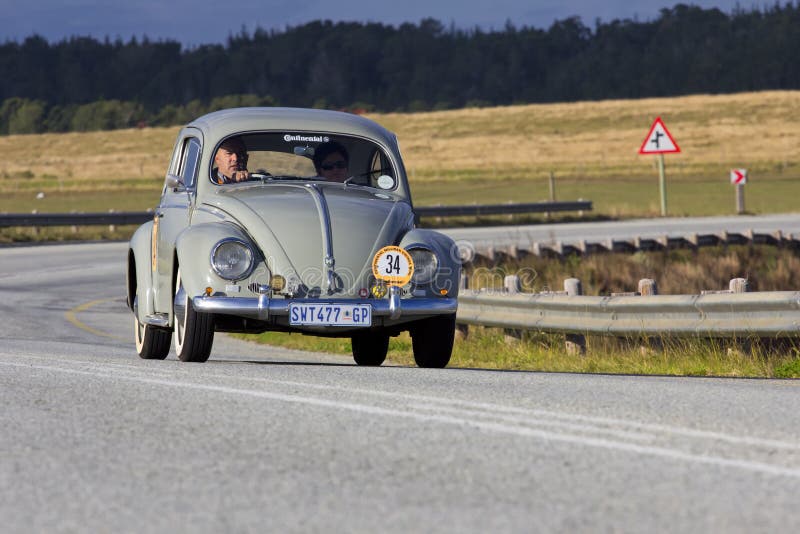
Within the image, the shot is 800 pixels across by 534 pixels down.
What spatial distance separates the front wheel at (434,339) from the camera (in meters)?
9.95

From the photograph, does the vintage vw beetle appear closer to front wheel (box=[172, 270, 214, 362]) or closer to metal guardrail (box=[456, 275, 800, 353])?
front wheel (box=[172, 270, 214, 362])

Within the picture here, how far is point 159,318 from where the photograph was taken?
10273 millimetres

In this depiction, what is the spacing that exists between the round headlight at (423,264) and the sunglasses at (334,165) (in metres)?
1.44

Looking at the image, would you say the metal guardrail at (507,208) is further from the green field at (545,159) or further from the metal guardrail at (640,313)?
the metal guardrail at (640,313)

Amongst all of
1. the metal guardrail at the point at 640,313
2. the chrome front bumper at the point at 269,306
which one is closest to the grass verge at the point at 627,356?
the metal guardrail at the point at 640,313

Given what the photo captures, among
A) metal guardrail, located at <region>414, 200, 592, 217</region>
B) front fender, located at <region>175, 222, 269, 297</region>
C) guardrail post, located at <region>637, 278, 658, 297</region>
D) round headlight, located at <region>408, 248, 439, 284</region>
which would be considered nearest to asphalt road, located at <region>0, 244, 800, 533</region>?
front fender, located at <region>175, 222, 269, 297</region>

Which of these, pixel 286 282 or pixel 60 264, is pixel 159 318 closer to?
pixel 286 282

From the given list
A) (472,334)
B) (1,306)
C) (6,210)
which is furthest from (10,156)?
(472,334)

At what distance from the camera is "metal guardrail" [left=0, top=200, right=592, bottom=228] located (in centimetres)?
3338

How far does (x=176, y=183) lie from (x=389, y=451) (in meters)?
5.23

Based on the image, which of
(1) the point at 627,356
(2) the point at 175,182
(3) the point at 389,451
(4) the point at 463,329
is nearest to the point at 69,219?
(4) the point at 463,329

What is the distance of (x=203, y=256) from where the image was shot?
363 inches

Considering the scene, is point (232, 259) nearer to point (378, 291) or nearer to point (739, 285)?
point (378, 291)

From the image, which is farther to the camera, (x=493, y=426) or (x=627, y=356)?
(x=627, y=356)
